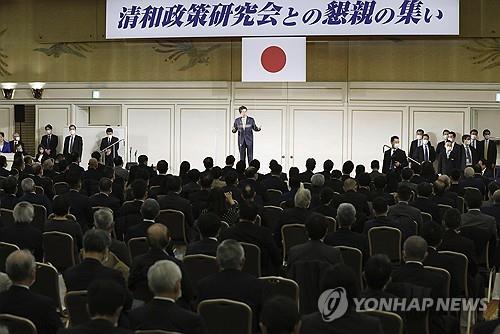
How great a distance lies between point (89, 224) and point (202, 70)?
37.2 feet

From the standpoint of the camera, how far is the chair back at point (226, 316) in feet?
16.5

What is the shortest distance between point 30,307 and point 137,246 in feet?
7.78

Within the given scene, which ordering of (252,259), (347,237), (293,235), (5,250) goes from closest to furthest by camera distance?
(5,250) → (252,259) → (347,237) → (293,235)

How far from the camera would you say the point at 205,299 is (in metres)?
5.46

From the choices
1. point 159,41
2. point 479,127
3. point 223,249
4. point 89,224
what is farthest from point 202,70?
point 223,249

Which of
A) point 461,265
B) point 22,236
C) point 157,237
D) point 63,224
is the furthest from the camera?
point 63,224

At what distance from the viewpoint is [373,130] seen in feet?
64.4

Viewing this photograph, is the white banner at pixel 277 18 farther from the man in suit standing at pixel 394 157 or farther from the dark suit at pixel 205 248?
the dark suit at pixel 205 248

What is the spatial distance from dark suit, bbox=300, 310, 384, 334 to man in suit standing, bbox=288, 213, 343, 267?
6.48ft

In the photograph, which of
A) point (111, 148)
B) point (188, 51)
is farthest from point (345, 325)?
point (188, 51)

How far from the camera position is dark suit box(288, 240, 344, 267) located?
6.36m

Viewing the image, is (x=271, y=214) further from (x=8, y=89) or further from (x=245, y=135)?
(x=8, y=89)

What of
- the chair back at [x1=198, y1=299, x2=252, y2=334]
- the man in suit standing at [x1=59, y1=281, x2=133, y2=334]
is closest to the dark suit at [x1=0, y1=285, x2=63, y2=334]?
the man in suit standing at [x1=59, y1=281, x2=133, y2=334]

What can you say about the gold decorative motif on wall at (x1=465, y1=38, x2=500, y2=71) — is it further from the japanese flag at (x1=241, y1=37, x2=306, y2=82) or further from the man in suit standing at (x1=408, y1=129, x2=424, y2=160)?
the japanese flag at (x1=241, y1=37, x2=306, y2=82)
